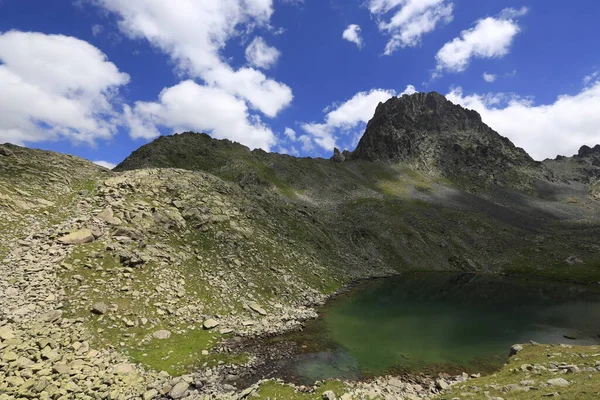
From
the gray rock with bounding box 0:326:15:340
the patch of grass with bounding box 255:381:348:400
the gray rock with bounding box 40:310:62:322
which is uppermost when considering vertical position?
the gray rock with bounding box 40:310:62:322

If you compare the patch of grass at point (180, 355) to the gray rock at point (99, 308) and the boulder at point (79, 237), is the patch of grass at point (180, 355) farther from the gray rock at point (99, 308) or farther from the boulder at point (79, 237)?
the boulder at point (79, 237)

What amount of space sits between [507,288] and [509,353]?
1859 inches

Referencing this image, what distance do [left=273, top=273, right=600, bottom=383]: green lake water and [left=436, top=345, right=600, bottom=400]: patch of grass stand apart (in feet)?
15.8

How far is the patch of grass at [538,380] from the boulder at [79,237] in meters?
40.5

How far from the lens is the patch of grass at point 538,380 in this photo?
17781 millimetres

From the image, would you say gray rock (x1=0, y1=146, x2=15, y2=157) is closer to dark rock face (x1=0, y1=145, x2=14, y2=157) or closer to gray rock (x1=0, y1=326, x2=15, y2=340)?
dark rock face (x1=0, y1=145, x2=14, y2=157)

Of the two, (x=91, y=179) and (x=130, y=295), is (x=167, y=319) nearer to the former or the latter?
(x=130, y=295)

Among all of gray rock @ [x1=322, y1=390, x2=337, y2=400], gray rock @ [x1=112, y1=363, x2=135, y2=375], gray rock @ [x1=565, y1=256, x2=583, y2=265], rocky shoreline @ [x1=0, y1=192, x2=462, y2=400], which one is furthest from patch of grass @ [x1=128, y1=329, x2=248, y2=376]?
gray rock @ [x1=565, y1=256, x2=583, y2=265]

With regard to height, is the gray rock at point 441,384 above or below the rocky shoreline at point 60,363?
below

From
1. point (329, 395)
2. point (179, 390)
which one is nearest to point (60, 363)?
point (179, 390)

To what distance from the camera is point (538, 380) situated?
21.8m

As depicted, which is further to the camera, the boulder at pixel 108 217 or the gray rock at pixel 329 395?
the boulder at pixel 108 217

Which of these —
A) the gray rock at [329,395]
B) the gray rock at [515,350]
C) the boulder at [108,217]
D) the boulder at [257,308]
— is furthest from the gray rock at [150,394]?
the gray rock at [515,350]

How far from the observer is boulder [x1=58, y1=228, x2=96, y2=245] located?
3838 centimetres
